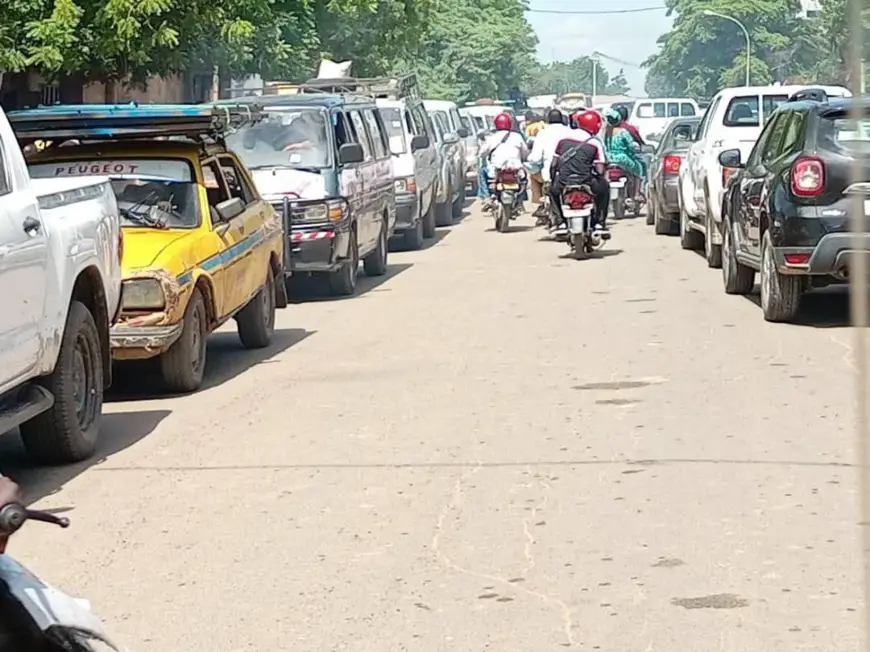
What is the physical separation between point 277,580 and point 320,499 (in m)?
1.36

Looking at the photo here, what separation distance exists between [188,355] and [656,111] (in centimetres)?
4386

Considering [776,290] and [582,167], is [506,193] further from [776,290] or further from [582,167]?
[776,290]

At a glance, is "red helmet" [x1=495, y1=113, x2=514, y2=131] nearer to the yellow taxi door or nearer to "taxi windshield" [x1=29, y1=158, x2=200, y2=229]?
the yellow taxi door

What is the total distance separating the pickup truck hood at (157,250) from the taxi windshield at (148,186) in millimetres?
180


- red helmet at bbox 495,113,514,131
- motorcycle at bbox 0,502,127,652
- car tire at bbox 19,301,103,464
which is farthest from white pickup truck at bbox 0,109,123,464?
red helmet at bbox 495,113,514,131

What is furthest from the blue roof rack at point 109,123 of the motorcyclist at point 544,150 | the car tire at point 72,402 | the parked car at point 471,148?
the parked car at point 471,148

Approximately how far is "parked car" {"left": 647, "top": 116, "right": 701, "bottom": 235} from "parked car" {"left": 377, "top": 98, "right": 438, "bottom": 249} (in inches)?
119

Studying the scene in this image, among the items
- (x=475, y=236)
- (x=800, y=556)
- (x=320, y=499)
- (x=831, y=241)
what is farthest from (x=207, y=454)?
(x=475, y=236)

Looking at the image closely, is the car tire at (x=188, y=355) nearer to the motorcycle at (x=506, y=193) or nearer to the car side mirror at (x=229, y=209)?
the car side mirror at (x=229, y=209)

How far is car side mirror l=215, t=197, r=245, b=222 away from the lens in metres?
11.6

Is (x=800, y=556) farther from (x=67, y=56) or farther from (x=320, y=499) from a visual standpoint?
(x=67, y=56)

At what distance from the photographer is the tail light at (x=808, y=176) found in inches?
489

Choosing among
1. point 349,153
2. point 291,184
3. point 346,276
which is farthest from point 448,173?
Result: point 291,184

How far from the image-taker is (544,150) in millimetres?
23844
